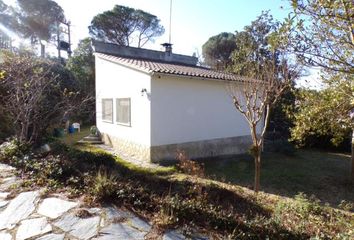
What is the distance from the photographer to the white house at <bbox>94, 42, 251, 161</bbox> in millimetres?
11305

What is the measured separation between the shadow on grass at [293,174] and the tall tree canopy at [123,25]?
2045 centimetres

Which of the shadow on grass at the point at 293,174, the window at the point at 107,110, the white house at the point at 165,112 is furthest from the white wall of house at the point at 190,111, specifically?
the window at the point at 107,110

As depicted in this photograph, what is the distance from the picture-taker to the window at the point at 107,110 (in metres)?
14.5

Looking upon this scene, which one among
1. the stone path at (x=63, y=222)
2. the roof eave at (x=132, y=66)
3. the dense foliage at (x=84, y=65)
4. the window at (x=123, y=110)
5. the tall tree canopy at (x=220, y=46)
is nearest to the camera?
the stone path at (x=63, y=222)

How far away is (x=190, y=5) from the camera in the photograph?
14.5 metres

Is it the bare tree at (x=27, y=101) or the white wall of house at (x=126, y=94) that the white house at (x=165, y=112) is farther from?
the bare tree at (x=27, y=101)

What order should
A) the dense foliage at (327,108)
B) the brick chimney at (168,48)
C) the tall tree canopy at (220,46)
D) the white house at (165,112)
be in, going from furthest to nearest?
the tall tree canopy at (220,46)
the brick chimney at (168,48)
the white house at (165,112)
the dense foliage at (327,108)

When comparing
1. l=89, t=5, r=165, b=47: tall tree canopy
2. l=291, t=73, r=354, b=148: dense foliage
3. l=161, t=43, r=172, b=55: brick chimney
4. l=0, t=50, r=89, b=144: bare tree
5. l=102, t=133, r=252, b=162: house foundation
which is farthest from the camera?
l=89, t=5, r=165, b=47: tall tree canopy

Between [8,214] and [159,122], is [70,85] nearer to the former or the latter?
[159,122]

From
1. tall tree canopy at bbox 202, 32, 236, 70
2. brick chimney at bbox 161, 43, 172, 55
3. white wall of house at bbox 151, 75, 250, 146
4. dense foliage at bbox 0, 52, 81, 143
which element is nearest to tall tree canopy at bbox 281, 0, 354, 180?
white wall of house at bbox 151, 75, 250, 146

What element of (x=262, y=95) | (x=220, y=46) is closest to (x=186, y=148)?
(x=262, y=95)

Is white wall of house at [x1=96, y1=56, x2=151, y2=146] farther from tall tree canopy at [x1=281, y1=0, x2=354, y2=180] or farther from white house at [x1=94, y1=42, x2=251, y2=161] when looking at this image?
tall tree canopy at [x1=281, y1=0, x2=354, y2=180]

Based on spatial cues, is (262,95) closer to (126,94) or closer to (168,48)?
(126,94)

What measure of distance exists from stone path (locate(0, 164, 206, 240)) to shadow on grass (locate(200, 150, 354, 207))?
559 centimetres
